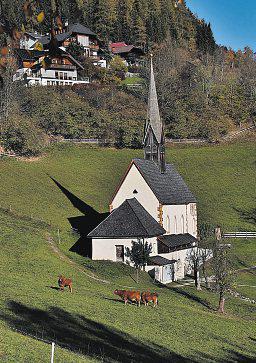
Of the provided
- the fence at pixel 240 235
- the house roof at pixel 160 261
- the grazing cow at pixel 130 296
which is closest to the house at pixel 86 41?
the fence at pixel 240 235

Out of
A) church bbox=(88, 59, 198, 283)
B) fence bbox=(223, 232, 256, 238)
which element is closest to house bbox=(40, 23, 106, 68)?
fence bbox=(223, 232, 256, 238)

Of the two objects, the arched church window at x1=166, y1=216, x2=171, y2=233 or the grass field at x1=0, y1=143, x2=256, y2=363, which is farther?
→ the arched church window at x1=166, y1=216, x2=171, y2=233

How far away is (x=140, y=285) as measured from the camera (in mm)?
39688

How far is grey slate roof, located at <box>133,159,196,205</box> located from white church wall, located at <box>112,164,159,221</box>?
1.47ft

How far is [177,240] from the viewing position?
49.6 metres

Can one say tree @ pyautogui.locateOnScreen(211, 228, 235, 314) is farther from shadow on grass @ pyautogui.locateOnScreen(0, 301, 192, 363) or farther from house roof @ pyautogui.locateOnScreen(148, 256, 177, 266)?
shadow on grass @ pyautogui.locateOnScreen(0, 301, 192, 363)

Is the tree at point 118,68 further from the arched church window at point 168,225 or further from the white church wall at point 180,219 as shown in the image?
the arched church window at point 168,225

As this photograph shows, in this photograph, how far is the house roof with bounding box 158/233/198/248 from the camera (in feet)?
154

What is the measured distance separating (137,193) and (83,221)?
11.6 meters

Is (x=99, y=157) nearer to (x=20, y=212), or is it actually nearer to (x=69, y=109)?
(x=69, y=109)

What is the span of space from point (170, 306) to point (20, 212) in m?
28.1

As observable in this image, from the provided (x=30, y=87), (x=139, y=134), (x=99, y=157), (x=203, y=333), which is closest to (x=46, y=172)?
(x=99, y=157)

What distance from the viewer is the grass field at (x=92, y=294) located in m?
22.0

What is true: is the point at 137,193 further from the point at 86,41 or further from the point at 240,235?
the point at 86,41
